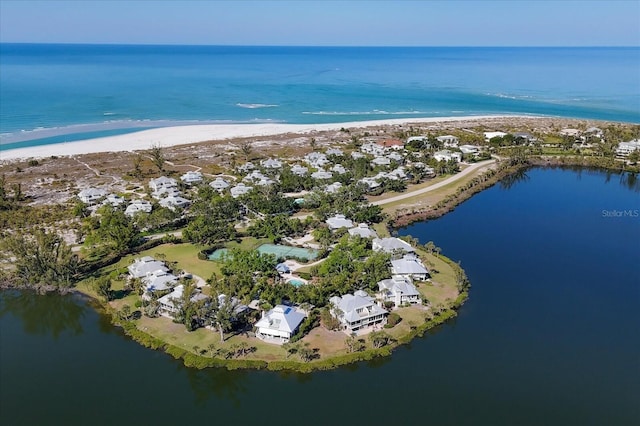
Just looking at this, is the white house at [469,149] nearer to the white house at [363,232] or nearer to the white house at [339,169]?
the white house at [339,169]

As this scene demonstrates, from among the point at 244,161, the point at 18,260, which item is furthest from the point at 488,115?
the point at 18,260

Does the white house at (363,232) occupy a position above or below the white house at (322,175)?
below

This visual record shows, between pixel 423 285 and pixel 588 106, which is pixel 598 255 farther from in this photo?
pixel 588 106

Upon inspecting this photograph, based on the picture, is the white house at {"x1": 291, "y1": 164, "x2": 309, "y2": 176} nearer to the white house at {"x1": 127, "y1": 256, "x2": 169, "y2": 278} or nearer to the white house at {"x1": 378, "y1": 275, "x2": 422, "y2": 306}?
the white house at {"x1": 127, "y1": 256, "x2": 169, "y2": 278}

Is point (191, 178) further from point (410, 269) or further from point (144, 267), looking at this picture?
point (410, 269)

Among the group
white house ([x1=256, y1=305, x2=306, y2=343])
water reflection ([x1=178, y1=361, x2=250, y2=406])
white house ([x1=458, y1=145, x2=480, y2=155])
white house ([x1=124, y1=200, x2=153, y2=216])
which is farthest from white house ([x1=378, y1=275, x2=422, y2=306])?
white house ([x1=458, y1=145, x2=480, y2=155])

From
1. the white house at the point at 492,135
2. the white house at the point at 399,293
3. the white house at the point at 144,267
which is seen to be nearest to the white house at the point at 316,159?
the white house at the point at 492,135
